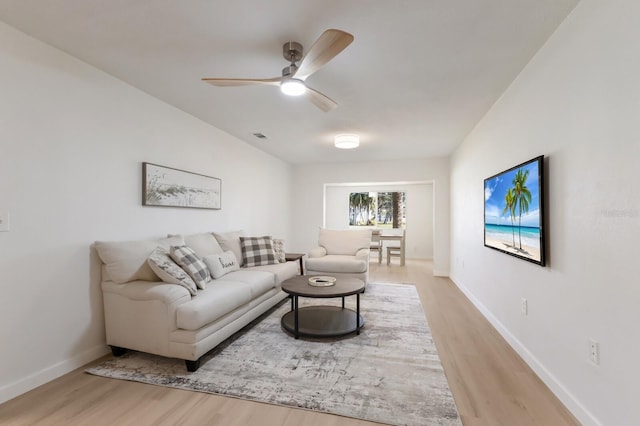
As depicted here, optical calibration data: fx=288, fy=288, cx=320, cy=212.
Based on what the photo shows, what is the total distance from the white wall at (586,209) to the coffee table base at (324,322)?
147 cm

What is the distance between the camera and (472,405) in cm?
178

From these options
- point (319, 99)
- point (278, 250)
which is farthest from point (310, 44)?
point (278, 250)

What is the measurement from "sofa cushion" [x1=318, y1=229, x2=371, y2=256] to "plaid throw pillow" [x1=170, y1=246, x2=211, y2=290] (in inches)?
105

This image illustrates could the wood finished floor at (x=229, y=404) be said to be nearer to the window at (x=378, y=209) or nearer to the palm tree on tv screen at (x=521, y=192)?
the palm tree on tv screen at (x=521, y=192)

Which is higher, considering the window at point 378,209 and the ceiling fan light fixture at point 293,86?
the ceiling fan light fixture at point 293,86

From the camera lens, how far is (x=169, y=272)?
2369mm

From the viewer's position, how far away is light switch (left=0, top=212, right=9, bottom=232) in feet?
6.02

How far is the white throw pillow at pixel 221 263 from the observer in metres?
3.02

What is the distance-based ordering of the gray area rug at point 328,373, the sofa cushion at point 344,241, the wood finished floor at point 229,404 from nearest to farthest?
the wood finished floor at point 229,404 → the gray area rug at point 328,373 → the sofa cushion at point 344,241

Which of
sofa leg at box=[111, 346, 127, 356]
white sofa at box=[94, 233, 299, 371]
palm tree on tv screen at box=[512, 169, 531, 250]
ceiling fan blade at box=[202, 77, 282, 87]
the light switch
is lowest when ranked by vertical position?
sofa leg at box=[111, 346, 127, 356]

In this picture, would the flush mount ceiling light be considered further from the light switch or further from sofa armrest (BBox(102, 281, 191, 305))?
the light switch

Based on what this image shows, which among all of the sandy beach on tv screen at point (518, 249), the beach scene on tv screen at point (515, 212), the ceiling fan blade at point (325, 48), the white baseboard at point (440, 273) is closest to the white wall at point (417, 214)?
the white baseboard at point (440, 273)

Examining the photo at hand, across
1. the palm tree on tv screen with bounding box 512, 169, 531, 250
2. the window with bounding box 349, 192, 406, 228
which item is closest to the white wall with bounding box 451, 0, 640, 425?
the palm tree on tv screen with bounding box 512, 169, 531, 250

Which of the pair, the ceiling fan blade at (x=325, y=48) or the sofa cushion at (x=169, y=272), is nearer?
the ceiling fan blade at (x=325, y=48)
